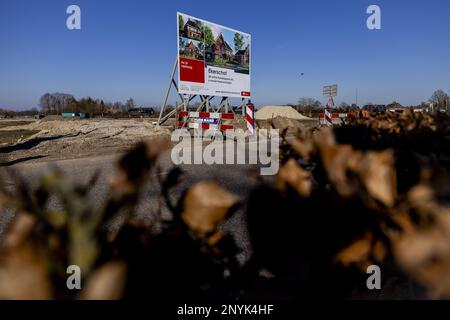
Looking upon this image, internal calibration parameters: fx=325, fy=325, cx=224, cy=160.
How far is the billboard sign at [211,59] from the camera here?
42.0ft

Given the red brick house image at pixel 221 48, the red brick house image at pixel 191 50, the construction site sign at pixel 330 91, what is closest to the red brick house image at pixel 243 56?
the red brick house image at pixel 221 48

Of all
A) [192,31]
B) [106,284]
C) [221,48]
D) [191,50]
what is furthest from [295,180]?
[221,48]

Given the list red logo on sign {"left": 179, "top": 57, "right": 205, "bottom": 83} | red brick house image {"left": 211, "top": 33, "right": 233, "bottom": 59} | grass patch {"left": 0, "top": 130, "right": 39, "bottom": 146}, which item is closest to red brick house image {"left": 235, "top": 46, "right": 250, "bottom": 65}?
red brick house image {"left": 211, "top": 33, "right": 233, "bottom": 59}

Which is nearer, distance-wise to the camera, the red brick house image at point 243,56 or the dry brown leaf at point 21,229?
the dry brown leaf at point 21,229

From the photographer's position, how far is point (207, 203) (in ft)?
1.51

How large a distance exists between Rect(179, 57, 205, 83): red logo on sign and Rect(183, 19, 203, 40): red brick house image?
1015 millimetres

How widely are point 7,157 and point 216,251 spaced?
25.2 ft

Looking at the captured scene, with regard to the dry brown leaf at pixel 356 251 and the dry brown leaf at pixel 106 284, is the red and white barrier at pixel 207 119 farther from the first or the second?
the dry brown leaf at pixel 106 284

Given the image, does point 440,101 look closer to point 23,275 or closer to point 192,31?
point 192,31

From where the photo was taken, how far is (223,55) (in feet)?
49.4

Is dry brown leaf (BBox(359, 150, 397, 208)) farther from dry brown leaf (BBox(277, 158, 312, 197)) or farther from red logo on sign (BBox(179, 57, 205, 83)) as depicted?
red logo on sign (BBox(179, 57, 205, 83))

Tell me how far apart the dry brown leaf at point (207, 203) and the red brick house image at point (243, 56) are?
16.1 metres
